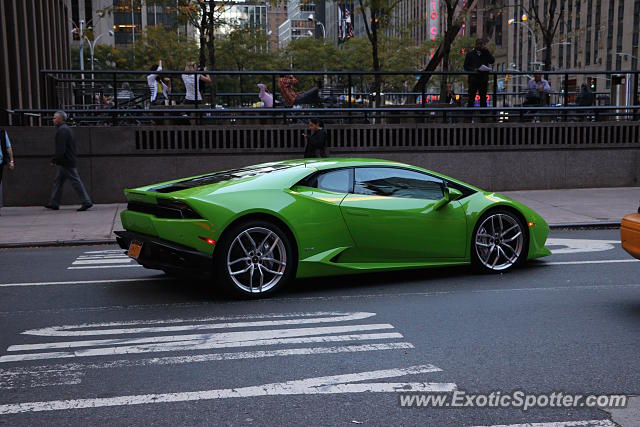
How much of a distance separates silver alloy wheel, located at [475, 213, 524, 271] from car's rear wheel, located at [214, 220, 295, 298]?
232 centimetres

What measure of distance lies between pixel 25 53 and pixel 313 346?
20113 millimetres

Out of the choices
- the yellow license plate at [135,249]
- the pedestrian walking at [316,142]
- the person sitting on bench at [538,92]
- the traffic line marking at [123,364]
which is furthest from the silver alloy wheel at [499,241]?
the person sitting on bench at [538,92]

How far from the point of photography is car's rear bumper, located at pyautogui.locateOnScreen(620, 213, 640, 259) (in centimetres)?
716

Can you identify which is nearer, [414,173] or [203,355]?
[203,355]

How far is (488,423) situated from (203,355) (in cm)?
224

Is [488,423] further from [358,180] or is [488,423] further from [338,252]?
[358,180]

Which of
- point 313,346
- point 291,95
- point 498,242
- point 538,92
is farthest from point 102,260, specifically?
point 538,92

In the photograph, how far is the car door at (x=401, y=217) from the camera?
8.24 metres

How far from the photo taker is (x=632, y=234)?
285 inches

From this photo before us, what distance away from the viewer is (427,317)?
707cm

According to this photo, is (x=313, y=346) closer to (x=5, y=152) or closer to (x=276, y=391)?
(x=276, y=391)

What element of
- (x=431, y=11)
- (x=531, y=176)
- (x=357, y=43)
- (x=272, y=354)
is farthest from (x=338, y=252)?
(x=431, y=11)

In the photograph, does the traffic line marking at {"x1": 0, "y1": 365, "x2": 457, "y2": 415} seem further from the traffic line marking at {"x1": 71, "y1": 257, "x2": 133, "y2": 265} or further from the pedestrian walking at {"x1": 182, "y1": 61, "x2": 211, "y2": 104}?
the pedestrian walking at {"x1": 182, "y1": 61, "x2": 211, "y2": 104}

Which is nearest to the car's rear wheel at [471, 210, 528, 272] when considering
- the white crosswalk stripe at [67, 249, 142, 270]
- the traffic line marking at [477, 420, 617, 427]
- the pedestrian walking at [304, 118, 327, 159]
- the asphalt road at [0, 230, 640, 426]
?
the asphalt road at [0, 230, 640, 426]
